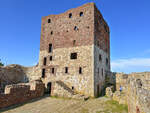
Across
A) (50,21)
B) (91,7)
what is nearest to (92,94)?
(91,7)

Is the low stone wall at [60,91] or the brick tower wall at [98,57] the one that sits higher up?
the brick tower wall at [98,57]

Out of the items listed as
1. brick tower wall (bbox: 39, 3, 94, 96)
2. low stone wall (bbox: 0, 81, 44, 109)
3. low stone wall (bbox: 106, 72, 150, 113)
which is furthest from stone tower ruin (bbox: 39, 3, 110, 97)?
low stone wall (bbox: 106, 72, 150, 113)

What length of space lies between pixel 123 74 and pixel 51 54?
1432 cm

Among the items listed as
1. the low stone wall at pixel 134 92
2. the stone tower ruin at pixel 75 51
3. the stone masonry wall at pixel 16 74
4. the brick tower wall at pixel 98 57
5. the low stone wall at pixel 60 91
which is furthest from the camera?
the stone masonry wall at pixel 16 74

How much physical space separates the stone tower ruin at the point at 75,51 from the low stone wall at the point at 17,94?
283 cm

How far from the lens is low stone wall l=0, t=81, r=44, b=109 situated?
12922 mm

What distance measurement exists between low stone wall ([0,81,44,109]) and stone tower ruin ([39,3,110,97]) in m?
2.83

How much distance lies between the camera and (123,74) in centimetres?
2273

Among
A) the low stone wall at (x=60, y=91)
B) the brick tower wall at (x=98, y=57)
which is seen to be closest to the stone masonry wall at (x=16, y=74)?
the low stone wall at (x=60, y=91)

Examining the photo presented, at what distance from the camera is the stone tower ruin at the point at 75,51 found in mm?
18156

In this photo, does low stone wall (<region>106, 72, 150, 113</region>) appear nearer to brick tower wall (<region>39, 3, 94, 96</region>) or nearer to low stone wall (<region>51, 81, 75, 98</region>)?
brick tower wall (<region>39, 3, 94, 96</region>)

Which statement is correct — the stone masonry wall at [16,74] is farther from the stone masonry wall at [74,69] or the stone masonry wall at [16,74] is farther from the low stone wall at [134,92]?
the low stone wall at [134,92]

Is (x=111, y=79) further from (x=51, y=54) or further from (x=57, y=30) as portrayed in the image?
(x=57, y=30)

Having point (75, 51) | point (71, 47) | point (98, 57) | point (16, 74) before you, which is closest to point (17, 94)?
point (75, 51)
